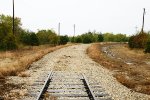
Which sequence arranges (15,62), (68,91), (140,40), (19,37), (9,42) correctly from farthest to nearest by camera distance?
(19,37) → (140,40) → (9,42) → (15,62) → (68,91)

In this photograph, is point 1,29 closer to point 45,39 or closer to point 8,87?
point 45,39

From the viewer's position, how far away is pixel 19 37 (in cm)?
6712

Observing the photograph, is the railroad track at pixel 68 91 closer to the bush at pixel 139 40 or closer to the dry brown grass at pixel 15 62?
the dry brown grass at pixel 15 62

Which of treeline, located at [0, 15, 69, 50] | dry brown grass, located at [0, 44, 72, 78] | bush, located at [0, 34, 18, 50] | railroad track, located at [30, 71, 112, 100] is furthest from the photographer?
treeline, located at [0, 15, 69, 50]

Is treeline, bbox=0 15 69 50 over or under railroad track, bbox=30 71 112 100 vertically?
over

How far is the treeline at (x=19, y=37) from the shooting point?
49.6 meters

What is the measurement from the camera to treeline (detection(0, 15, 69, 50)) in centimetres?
4956

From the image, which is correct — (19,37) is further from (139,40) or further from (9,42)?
(139,40)

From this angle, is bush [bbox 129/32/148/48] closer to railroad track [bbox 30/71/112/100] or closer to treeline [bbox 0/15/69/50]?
treeline [bbox 0/15/69/50]

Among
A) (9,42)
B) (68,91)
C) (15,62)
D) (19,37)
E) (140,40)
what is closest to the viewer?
(68,91)


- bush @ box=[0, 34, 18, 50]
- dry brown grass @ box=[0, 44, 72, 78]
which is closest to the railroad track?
dry brown grass @ box=[0, 44, 72, 78]

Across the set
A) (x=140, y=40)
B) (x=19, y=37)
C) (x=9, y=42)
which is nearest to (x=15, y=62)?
(x=9, y=42)

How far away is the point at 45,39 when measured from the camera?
8056 cm

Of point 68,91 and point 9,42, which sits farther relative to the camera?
point 9,42
